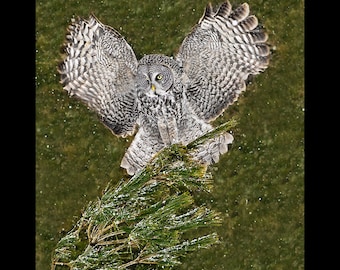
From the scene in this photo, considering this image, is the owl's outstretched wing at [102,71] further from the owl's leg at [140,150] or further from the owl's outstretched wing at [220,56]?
the owl's outstretched wing at [220,56]

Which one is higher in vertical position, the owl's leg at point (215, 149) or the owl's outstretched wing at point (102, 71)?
the owl's outstretched wing at point (102, 71)

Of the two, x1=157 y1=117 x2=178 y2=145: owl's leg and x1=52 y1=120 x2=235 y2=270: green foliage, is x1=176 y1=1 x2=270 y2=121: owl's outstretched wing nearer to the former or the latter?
x1=157 y1=117 x2=178 y2=145: owl's leg

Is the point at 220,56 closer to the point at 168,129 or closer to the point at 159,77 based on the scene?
the point at 159,77

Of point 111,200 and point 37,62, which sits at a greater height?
point 37,62

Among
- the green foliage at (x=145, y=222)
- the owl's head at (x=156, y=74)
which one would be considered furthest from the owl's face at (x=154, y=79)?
the green foliage at (x=145, y=222)
